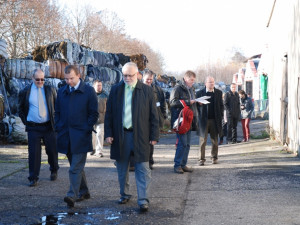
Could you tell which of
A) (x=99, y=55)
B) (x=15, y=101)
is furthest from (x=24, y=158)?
(x=99, y=55)

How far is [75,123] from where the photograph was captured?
634 cm

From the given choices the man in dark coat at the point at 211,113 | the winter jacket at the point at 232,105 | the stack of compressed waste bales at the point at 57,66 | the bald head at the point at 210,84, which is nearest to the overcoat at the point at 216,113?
the man in dark coat at the point at 211,113

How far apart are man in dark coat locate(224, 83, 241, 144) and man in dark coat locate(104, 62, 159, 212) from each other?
9497mm

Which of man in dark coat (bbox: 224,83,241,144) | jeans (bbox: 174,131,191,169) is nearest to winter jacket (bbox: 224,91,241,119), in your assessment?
man in dark coat (bbox: 224,83,241,144)

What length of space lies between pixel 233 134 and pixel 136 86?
965 centimetres

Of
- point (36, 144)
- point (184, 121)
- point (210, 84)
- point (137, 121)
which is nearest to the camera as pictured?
point (137, 121)

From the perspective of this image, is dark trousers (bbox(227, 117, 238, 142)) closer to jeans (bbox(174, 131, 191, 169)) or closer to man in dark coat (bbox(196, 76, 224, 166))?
man in dark coat (bbox(196, 76, 224, 166))

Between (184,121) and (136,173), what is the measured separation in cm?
277

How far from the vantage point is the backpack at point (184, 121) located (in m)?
8.80

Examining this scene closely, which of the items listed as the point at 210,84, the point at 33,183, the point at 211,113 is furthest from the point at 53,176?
the point at 210,84

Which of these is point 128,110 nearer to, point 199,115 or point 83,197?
point 83,197

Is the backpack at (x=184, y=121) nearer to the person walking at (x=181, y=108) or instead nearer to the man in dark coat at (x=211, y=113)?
the person walking at (x=181, y=108)

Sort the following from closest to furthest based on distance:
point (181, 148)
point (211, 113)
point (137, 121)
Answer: point (137, 121), point (181, 148), point (211, 113)

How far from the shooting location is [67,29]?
53.4m
